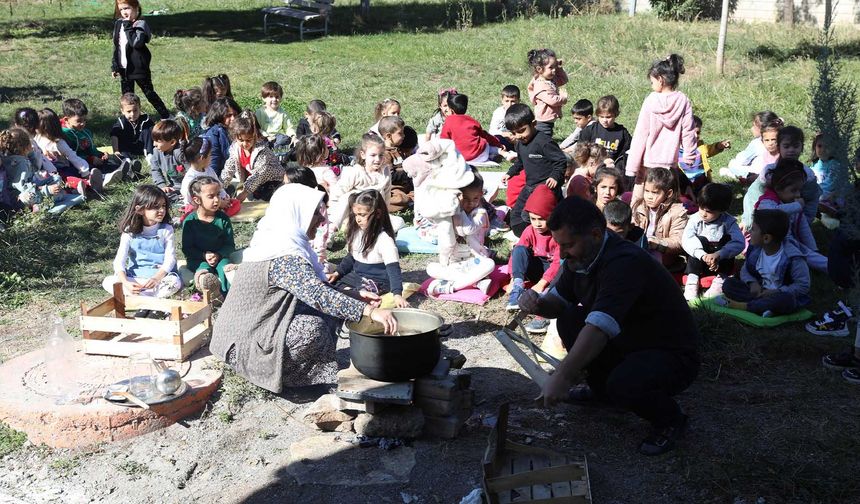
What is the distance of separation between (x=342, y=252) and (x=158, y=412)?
3146mm

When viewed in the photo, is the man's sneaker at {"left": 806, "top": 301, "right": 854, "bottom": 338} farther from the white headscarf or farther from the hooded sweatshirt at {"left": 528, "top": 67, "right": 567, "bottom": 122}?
the hooded sweatshirt at {"left": 528, "top": 67, "right": 567, "bottom": 122}

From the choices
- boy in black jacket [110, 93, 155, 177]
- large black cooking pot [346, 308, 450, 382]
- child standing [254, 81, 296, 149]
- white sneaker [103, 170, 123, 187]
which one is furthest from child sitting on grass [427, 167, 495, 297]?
boy in black jacket [110, 93, 155, 177]

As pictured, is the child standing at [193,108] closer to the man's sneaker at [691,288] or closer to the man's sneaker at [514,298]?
the man's sneaker at [514,298]

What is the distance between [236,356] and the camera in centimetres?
501

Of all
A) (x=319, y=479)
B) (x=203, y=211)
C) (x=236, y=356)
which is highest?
(x=203, y=211)

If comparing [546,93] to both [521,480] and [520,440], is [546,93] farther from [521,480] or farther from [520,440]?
[521,480]

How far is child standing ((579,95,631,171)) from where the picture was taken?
28.5 ft

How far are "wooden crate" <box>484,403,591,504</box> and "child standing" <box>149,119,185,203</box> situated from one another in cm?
→ 595

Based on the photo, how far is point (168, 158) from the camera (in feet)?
30.3

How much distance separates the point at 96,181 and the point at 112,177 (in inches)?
12.8

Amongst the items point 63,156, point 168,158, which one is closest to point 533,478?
point 168,158

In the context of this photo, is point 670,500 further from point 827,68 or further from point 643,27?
point 643,27

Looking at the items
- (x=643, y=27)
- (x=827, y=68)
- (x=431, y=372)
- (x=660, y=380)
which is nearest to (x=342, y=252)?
(x=431, y=372)

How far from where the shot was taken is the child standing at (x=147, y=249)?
20.3 feet
